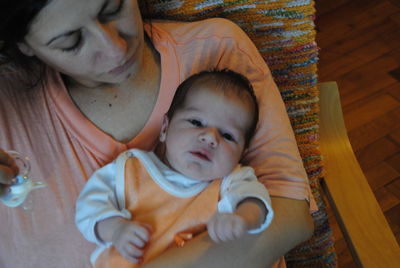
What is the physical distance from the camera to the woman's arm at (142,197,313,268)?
834 mm

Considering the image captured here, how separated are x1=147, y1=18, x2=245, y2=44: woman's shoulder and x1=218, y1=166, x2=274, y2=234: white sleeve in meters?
0.37

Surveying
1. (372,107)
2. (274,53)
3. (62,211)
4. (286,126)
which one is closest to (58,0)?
(62,211)

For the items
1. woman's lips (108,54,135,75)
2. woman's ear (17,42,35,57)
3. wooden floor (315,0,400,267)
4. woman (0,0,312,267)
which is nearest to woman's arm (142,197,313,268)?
woman (0,0,312,267)

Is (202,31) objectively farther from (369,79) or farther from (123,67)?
(369,79)

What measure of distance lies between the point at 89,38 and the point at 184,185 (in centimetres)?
39

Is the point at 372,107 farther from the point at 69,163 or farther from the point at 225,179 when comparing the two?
the point at 69,163

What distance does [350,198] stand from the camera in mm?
1095

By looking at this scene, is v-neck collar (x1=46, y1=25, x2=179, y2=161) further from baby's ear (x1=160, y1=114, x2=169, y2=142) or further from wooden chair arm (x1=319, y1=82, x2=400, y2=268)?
wooden chair arm (x1=319, y1=82, x2=400, y2=268)

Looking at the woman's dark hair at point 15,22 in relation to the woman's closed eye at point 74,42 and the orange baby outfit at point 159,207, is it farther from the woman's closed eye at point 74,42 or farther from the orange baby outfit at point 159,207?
the orange baby outfit at point 159,207

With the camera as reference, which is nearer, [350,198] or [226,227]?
[226,227]

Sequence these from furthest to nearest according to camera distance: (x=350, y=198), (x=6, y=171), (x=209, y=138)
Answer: (x=350, y=198) → (x=209, y=138) → (x=6, y=171)

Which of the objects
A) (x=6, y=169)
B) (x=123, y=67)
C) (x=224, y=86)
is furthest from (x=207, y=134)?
(x=6, y=169)

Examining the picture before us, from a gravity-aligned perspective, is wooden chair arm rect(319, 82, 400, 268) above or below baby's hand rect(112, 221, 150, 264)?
below

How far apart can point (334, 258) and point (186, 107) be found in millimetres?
780
